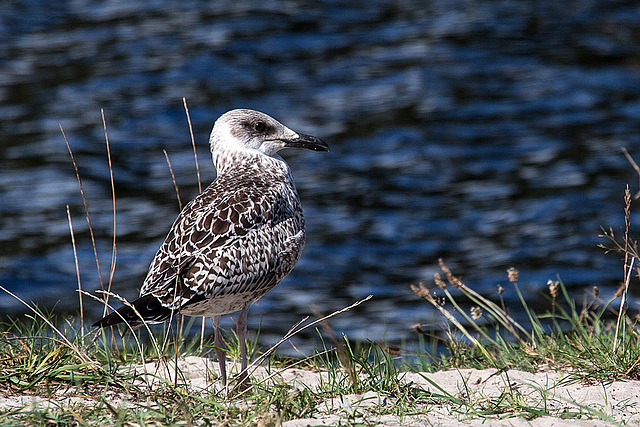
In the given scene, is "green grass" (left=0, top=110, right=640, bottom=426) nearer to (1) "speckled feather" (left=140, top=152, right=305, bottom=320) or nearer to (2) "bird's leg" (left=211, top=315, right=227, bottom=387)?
(2) "bird's leg" (left=211, top=315, right=227, bottom=387)

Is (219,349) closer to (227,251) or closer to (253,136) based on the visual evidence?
(227,251)

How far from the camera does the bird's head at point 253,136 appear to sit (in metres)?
6.21

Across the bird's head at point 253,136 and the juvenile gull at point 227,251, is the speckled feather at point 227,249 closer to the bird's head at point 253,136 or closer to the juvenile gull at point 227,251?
the juvenile gull at point 227,251

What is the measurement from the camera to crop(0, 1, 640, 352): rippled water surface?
10.6 metres

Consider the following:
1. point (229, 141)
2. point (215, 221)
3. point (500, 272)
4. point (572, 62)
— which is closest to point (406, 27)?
point (572, 62)

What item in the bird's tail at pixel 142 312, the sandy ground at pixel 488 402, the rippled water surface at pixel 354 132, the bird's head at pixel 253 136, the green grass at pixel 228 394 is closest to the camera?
the green grass at pixel 228 394

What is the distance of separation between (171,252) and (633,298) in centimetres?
602

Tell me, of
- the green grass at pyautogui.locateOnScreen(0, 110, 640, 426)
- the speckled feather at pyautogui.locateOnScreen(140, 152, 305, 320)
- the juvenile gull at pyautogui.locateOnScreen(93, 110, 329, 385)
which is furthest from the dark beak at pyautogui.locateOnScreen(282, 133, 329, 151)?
the green grass at pyautogui.locateOnScreen(0, 110, 640, 426)

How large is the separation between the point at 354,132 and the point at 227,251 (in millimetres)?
9179

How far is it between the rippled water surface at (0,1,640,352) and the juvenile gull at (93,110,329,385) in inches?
93.9

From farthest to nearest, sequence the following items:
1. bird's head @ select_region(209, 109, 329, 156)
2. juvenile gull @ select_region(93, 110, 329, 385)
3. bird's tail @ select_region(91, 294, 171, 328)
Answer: bird's head @ select_region(209, 109, 329, 156) → juvenile gull @ select_region(93, 110, 329, 385) → bird's tail @ select_region(91, 294, 171, 328)

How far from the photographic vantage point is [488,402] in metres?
4.50

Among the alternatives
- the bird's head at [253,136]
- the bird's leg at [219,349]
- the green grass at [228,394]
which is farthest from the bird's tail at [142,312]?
the bird's head at [253,136]

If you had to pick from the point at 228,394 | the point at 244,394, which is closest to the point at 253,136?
the point at 244,394
